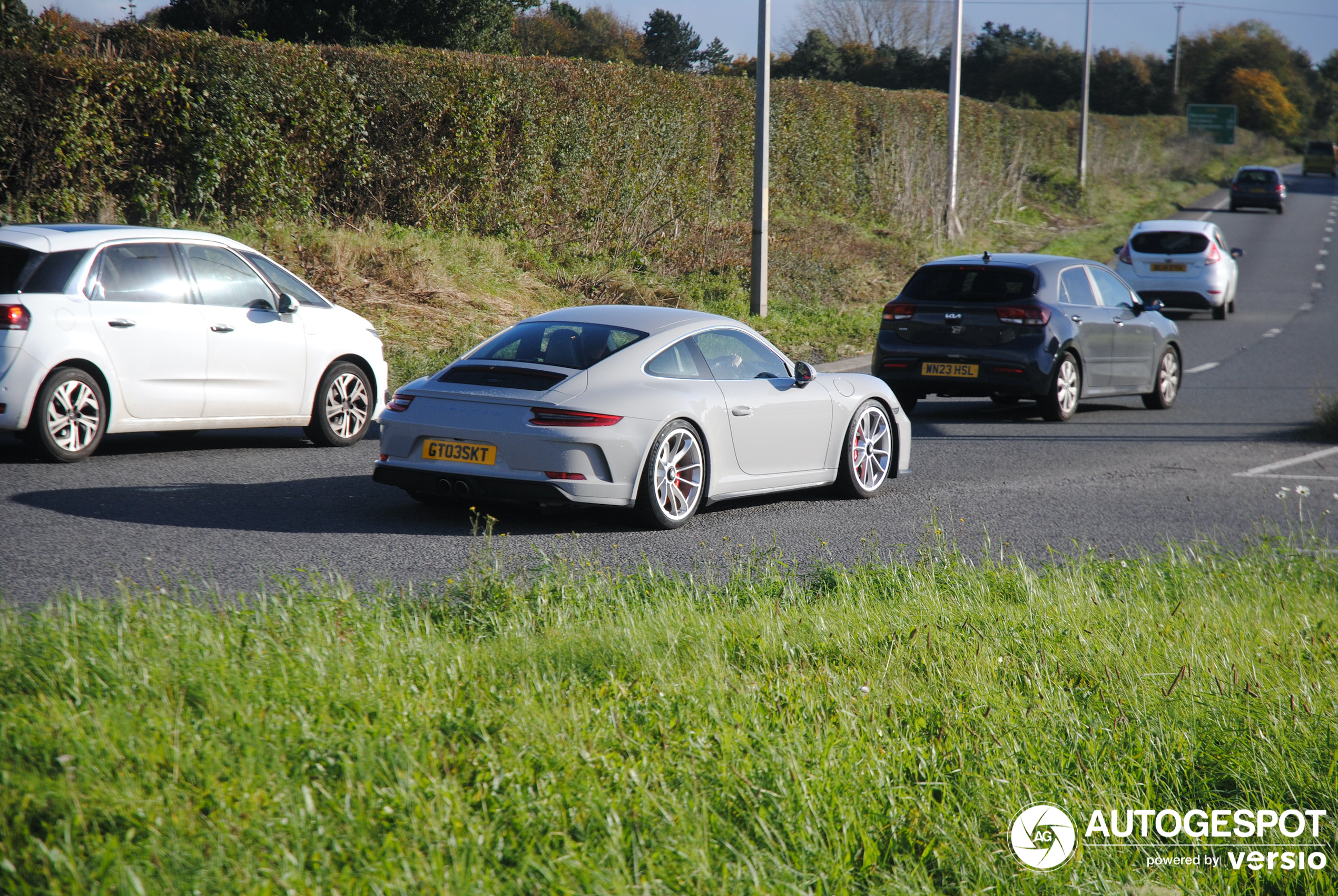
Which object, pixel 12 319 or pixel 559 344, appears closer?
pixel 559 344

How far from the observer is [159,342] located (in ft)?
31.0

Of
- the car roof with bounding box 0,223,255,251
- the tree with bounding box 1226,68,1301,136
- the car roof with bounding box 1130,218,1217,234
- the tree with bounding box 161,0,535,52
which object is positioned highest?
the tree with bounding box 1226,68,1301,136

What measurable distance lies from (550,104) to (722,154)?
5.93m

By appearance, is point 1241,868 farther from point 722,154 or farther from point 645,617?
point 722,154

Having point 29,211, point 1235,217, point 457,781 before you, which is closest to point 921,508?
point 457,781

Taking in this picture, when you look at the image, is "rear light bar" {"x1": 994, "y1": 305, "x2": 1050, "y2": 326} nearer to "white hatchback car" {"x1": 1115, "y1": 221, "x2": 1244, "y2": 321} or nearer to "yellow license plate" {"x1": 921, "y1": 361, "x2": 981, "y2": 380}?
"yellow license plate" {"x1": 921, "y1": 361, "x2": 981, "y2": 380}

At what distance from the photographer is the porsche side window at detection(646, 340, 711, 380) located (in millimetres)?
8125

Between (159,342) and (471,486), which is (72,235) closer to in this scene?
(159,342)

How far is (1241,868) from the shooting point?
3.79 meters

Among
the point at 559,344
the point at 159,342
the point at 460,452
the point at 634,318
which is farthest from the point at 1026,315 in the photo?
the point at 159,342

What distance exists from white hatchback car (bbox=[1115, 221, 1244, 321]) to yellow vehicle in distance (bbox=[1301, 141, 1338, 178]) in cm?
6269

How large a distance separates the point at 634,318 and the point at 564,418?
129cm

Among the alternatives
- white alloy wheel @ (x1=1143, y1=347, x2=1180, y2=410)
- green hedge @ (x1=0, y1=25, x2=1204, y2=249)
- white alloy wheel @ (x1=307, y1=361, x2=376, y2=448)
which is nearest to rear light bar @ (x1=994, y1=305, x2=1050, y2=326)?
white alloy wheel @ (x1=1143, y1=347, x2=1180, y2=410)

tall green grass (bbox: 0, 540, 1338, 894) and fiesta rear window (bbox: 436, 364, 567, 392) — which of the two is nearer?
tall green grass (bbox: 0, 540, 1338, 894)
